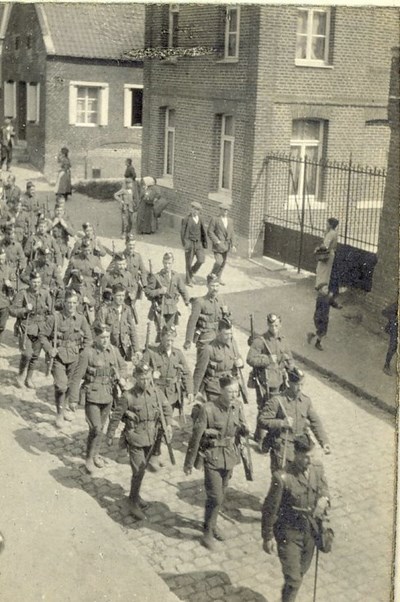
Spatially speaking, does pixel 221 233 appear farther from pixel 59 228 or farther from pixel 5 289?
pixel 5 289

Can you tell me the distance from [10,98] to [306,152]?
17.9 meters

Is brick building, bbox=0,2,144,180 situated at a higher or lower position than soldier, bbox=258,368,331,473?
higher

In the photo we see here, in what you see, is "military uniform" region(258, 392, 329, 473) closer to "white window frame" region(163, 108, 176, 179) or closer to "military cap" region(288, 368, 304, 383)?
"military cap" region(288, 368, 304, 383)

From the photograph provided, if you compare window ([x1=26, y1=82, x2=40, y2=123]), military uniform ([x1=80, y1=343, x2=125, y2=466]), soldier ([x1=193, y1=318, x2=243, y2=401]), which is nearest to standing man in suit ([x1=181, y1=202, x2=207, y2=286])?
soldier ([x1=193, y1=318, x2=243, y2=401])

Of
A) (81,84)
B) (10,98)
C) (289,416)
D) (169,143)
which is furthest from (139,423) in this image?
(10,98)

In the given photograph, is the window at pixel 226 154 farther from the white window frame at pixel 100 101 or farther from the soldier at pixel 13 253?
the white window frame at pixel 100 101

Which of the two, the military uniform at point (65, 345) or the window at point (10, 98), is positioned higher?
the window at point (10, 98)

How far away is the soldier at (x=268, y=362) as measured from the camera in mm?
9234

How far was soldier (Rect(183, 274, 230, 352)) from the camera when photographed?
11156 millimetres

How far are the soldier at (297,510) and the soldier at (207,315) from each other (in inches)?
181

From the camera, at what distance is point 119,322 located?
10734mm

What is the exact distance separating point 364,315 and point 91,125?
62.0 ft

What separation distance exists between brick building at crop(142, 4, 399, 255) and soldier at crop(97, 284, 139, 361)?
765 cm

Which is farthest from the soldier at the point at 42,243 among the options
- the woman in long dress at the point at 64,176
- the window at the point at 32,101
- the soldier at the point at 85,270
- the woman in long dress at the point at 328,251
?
the window at the point at 32,101
